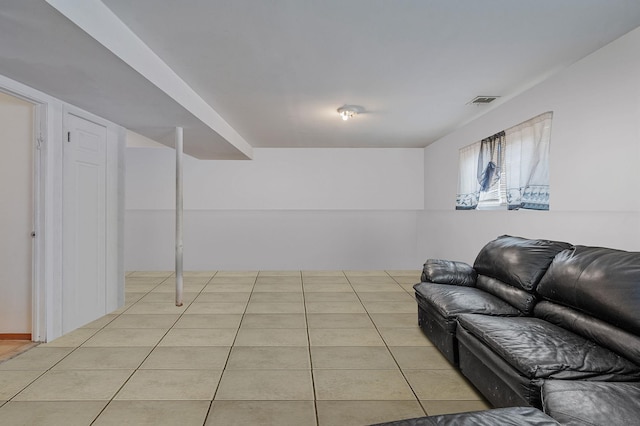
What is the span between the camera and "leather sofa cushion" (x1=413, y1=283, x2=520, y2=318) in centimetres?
252

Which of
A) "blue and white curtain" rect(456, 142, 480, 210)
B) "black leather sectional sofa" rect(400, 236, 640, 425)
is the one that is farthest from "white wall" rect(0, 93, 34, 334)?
"blue and white curtain" rect(456, 142, 480, 210)

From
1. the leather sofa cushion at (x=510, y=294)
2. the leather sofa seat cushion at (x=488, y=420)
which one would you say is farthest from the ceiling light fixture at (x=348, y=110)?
the leather sofa seat cushion at (x=488, y=420)

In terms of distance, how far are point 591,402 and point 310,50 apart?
2.56 meters

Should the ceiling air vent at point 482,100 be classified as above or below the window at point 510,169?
above

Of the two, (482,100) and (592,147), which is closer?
(592,147)

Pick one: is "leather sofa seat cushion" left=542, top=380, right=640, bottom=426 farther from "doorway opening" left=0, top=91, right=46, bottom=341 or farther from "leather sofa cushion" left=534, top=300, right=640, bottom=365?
"doorway opening" left=0, top=91, right=46, bottom=341

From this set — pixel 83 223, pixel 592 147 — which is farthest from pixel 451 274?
pixel 83 223

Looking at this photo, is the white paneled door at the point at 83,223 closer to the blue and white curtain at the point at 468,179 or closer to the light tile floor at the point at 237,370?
the light tile floor at the point at 237,370

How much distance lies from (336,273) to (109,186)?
3.90 metres

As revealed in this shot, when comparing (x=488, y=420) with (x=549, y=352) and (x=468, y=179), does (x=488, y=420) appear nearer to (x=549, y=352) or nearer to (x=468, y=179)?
(x=549, y=352)

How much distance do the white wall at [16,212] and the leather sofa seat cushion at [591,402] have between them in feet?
12.9

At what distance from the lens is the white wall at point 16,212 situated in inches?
122

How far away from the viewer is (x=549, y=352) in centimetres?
175

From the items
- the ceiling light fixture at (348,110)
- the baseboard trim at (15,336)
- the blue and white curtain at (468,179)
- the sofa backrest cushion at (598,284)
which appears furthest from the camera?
the blue and white curtain at (468,179)
